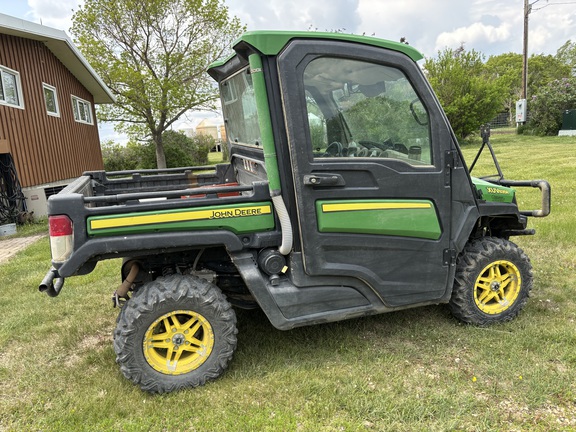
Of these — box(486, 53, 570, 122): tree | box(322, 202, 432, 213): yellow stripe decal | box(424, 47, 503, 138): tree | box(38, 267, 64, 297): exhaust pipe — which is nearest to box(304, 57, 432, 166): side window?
box(322, 202, 432, 213): yellow stripe decal

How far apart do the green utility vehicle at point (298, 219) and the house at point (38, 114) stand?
26.0ft

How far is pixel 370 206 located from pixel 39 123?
11447 mm

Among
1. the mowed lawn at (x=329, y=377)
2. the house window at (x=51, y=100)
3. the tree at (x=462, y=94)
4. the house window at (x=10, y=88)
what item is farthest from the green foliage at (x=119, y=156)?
the mowed lawn at (x=329, y=377)

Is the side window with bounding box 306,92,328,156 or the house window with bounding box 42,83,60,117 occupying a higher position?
the house window with bounding box 42,83,60,117

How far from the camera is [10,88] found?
35.0ft

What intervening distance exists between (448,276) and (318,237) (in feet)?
3.73

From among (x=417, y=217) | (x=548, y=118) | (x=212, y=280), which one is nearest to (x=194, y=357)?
(x=212, y=280)

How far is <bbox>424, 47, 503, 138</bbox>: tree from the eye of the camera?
84.6 ft

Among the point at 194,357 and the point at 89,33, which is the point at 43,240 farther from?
the point at 89,33

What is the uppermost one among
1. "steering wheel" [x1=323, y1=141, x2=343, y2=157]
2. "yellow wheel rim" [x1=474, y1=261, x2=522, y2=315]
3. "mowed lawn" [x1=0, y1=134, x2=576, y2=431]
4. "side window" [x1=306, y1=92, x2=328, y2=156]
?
"side window" [x1=306, y1=92, x2=328, y2=156]

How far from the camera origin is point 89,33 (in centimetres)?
2067

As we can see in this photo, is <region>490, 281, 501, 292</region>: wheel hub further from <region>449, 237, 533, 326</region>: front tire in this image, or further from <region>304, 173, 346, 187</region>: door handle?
<region>304, 173, 346, 187</region>: door handle

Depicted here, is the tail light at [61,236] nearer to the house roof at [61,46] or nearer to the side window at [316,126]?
the side window at [316,126]

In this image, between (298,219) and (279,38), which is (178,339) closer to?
(298,219)
